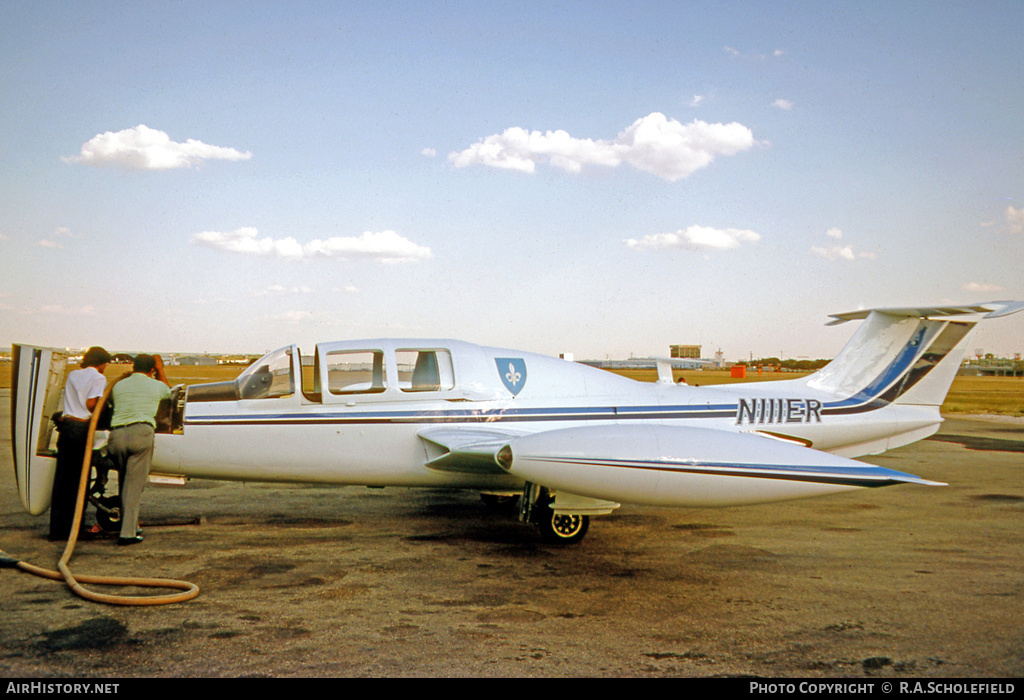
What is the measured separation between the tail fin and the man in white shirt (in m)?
8.55

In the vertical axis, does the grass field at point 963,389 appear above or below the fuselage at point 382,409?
below

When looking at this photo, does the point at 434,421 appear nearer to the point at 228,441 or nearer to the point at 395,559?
the point at 395,559

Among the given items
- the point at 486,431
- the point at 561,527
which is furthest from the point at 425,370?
the point at 561,527

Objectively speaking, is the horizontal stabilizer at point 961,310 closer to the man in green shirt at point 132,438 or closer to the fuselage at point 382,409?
the fuselage at point 382,409

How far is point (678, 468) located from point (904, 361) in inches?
201

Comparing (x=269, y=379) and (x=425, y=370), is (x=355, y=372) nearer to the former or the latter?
(x=425, y=370)

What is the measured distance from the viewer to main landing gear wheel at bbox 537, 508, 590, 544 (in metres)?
6.89

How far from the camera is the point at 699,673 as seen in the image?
12.7 ft

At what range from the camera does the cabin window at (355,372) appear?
699cm

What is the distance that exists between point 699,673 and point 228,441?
5.03 meters

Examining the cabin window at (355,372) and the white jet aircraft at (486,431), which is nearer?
the white jet aircraft at (486,431)

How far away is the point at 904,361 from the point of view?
881 centimetres

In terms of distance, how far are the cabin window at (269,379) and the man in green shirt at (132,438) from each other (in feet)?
2.59

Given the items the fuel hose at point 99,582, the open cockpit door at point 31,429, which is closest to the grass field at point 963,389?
the open cockpit door at point 31,429
